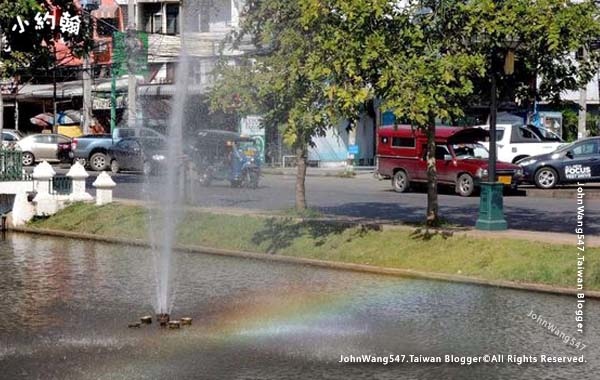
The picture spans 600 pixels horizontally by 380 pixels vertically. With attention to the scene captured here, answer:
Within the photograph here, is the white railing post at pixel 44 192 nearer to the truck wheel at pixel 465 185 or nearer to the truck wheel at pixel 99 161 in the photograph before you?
the truck wheel at pixel 465 185

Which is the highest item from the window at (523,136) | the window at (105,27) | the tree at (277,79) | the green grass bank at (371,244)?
the window at (105,27)

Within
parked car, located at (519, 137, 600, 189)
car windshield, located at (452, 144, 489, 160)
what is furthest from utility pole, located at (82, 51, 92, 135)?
parked car, located at (519, 137, 600, 189)

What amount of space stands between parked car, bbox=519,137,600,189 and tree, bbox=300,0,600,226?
14.0 meters

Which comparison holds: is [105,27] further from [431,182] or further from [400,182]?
[431,182]

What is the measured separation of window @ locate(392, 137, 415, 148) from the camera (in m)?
29.8

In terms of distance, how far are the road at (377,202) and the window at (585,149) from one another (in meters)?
2.65

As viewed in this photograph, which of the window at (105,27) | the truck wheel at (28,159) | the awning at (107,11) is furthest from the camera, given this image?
the awning at (107,11)

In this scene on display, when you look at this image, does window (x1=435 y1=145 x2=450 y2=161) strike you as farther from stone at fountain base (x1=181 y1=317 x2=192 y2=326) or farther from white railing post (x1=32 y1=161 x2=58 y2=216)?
stone at fountain base (x1=181 y1=317 x2=192 y2=326)

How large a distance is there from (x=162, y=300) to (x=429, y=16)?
6193 mm

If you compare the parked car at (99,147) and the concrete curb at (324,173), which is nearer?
the concrete curb at (324,173)

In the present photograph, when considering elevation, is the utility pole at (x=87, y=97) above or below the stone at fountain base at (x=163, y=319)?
above

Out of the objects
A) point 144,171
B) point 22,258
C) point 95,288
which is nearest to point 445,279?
point 95,288

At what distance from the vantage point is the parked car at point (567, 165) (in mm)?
28578

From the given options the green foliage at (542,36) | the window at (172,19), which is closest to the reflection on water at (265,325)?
the green foliage at (542,36)
